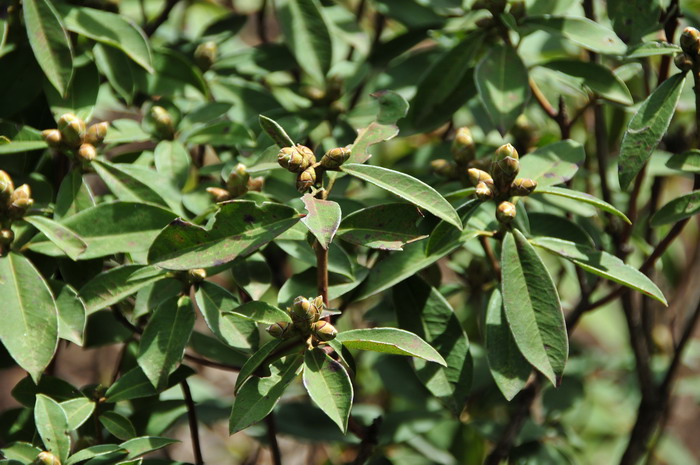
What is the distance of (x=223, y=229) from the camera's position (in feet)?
3.37

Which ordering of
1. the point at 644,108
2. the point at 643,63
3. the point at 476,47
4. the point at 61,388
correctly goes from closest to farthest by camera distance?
the point at 644,108
the point at 61,388
the point at 476,47
the point at 643,63

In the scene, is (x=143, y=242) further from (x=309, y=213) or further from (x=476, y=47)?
(x=476, y=47)

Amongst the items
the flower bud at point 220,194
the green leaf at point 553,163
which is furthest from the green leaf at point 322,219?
the green leaf at point 553,163

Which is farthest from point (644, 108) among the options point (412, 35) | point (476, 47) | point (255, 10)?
point (255, 10)

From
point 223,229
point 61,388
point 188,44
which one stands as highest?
point 223,229

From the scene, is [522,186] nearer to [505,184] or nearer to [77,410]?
[505,184]

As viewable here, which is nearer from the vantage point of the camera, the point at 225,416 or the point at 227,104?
the point at 227,104

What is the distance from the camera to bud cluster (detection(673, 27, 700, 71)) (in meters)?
1.08

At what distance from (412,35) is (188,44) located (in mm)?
457

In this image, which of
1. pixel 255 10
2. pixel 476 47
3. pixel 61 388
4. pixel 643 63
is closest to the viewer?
pixel 61 388

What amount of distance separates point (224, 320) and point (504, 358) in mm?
384

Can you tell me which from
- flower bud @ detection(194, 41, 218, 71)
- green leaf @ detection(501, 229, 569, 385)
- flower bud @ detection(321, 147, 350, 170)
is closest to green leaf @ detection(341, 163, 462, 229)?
flower bud @ detection(321, 147, 350, 170)

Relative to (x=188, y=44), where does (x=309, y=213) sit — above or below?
above

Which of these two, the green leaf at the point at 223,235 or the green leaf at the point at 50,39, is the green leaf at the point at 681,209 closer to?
the green leaf at the point at 223,235
